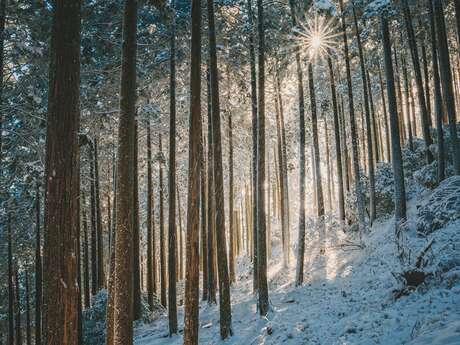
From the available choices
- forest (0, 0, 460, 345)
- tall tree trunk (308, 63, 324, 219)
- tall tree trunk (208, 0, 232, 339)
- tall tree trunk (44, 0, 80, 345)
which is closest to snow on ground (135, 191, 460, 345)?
forest (0, 0, 460, 345)

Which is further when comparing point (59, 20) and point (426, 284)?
point (426, 284)

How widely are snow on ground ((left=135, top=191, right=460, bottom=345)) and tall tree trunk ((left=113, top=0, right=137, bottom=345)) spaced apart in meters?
4.57

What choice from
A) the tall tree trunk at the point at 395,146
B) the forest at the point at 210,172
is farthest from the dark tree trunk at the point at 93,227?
the tall tree trunk at the point at 395,146

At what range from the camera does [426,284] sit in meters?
7.17

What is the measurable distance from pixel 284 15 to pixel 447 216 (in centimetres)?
1028

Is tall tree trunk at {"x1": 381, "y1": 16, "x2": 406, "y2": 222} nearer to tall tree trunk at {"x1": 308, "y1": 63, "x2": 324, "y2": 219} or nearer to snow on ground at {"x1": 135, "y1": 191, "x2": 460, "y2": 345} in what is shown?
snow on ground at {"x1": 135, "y1": 191, "x2": 460, "y2": 345}

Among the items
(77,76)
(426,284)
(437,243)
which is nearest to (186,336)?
(426,284)

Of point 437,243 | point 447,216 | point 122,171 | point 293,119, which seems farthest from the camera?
point 293,119

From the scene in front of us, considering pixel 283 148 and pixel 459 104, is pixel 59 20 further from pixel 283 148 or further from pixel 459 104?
pixel 459 104

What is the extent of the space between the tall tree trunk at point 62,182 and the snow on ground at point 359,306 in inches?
195

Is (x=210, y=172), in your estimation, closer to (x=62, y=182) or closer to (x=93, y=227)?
(x=93, y=227)

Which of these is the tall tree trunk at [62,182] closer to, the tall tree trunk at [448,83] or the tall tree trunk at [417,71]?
the tall tree trunk at [448,83]

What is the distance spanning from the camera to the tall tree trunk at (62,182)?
145 inches

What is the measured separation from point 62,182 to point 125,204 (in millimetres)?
1903
